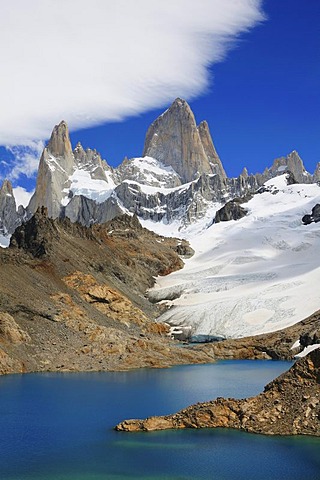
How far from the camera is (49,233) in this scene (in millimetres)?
109250

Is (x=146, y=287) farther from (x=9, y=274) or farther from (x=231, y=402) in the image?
(x=231, y=402)

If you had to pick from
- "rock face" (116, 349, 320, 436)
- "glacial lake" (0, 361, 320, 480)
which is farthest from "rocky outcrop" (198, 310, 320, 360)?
"rock face" (116, 349, 320, 436)

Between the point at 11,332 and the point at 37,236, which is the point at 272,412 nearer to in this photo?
the point at 11,332

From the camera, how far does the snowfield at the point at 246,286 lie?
10612 centimetres

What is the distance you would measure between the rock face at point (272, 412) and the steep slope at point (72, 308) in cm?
2862

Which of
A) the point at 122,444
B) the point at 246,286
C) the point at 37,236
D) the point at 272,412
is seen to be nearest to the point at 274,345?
the point at 37,236

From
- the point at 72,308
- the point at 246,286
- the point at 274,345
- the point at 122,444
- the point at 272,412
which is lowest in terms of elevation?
the point at 122,444

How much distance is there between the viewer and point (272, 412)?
34500 millimetres

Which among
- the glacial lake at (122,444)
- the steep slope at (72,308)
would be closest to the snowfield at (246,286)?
the steep slope at (72,308)

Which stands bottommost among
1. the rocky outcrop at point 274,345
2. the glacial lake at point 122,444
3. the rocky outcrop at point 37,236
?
the glacial lake at point 122,444

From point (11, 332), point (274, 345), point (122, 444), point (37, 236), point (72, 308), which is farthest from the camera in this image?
point (37, 236)

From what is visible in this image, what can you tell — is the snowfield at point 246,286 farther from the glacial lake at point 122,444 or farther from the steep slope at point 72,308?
the glacial lake at point 122,444

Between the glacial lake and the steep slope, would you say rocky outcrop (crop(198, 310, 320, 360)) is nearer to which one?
the steep slope

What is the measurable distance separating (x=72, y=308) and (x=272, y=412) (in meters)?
48.1
